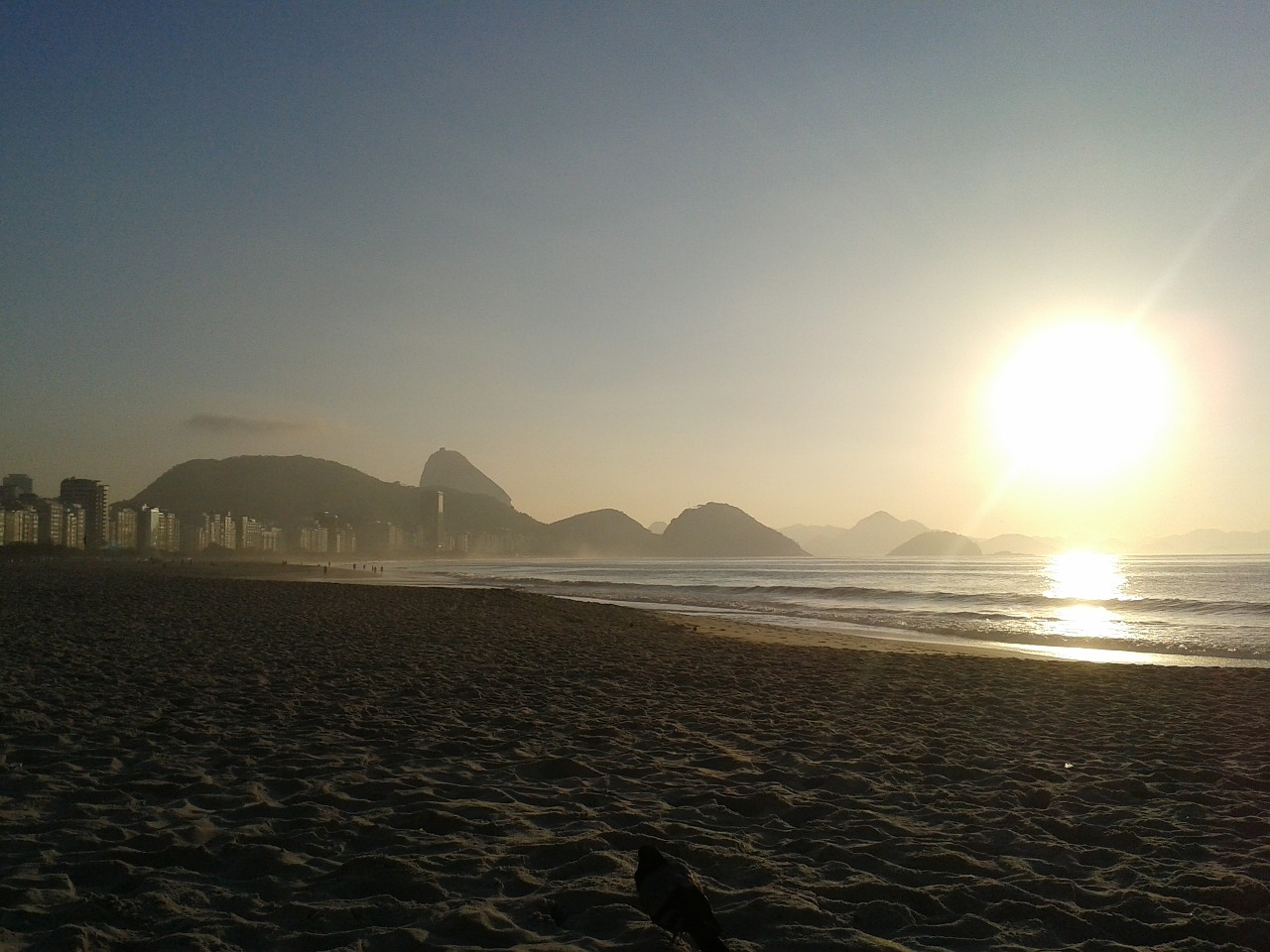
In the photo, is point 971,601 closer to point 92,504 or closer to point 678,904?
point 678,904

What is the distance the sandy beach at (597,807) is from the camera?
382cm

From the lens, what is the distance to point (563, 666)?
1218cm

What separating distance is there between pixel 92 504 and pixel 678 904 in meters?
184

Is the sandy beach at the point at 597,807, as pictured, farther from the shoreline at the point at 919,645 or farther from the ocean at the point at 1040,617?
the ocean at the point at 1040,617

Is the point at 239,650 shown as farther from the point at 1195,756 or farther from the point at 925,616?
the point at 925,616

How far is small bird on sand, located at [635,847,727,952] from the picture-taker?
3.36 meters

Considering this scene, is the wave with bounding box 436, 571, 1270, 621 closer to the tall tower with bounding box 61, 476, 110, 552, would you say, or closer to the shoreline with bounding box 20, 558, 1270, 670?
the shoreline with bounding box 20, 558, 1270, 670

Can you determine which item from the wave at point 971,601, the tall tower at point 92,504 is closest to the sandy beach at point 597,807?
the wave at point 971,601

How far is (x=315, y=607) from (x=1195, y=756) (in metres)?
20.6

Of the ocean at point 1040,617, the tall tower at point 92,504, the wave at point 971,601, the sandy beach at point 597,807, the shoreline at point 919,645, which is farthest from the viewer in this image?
the tall tower at point 92,504

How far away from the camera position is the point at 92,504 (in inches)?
6083

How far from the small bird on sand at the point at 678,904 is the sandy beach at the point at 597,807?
10.9 inches

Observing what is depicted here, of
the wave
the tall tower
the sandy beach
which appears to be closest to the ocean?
the wave

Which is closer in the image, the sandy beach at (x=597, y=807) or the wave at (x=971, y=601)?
the sandy beach at (x=597, y=807)
